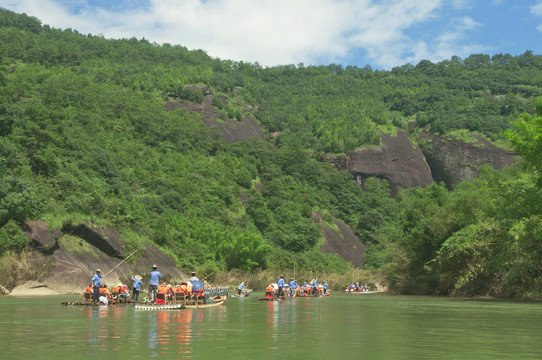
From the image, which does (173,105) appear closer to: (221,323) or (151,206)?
(151,206)

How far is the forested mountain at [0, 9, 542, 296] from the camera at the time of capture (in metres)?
47.3

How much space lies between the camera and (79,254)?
53469mm

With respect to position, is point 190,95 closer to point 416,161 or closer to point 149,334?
point 416,161

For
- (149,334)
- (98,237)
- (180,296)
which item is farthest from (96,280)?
(98,237)

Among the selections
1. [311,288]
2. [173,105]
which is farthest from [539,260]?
[173,105]

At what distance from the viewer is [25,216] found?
51.1 metres

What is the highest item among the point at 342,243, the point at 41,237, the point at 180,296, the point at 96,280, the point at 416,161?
the point at 416,161

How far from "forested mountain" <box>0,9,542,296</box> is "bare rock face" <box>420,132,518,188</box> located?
24.9 ft

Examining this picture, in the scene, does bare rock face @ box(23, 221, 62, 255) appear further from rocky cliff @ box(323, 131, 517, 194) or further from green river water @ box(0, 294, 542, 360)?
rocky cliff @ box(323, 131, 517, 194)

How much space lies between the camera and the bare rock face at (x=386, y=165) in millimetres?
162750

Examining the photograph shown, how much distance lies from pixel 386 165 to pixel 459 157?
21.0m

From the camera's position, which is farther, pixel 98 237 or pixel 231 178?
pixel 231 178

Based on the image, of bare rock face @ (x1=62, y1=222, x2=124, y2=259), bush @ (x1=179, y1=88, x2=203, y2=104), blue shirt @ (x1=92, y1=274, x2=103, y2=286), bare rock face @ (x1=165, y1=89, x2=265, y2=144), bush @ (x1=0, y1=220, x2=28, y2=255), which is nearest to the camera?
blue shirt @ (x1=92, y1=274, x2=103, y2=286)

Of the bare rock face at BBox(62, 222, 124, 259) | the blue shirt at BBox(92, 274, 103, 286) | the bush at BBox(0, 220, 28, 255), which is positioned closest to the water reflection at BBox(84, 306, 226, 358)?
the blue shirt at BBox(92, 274, 103, 286)
